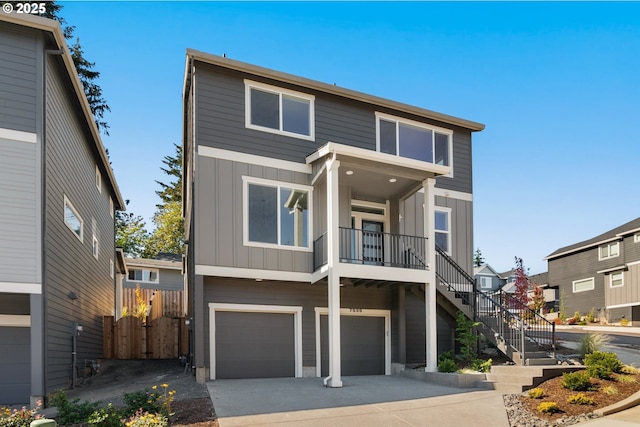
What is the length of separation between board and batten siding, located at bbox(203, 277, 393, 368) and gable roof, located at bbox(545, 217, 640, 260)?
971 inches

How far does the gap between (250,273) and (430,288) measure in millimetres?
4634

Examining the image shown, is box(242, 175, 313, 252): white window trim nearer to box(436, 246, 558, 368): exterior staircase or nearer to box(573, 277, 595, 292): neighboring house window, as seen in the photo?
box(436, 246, 558, 368): exterior staircase

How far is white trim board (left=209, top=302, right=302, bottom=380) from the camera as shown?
1222 centimetres

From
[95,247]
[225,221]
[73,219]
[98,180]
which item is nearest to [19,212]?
[73,219]

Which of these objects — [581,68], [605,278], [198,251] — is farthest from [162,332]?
[605,278]

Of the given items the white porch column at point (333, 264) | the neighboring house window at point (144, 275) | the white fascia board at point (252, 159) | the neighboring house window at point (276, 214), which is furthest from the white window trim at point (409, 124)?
the neighboring house window at point (144, 275)

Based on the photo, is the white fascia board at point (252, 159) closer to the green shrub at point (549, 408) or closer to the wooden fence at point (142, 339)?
the wooden fence at point (142, 339)

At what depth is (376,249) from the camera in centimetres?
1438

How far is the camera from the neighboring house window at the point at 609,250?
109 feet

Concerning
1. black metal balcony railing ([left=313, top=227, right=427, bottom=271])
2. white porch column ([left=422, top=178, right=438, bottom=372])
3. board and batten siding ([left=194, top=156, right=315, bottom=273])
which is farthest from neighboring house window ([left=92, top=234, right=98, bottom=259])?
white porch column ([left=422, top=178, right=438, bottom=372])

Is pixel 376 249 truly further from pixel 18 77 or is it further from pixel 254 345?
pixel 18 77

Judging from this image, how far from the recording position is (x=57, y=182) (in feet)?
37.2

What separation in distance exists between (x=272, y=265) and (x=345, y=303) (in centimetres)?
259

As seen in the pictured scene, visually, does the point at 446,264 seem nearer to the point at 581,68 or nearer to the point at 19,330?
the point at 581,68
